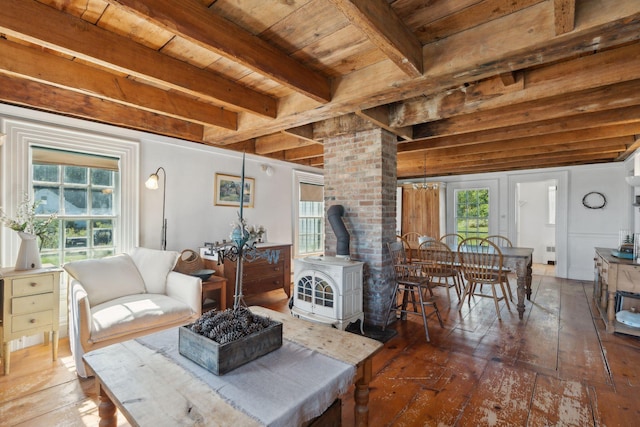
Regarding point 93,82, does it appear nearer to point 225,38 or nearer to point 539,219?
point 225,38

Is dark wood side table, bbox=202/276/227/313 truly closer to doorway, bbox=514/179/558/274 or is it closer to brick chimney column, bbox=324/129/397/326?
brick chimney column, bbox=324/129/397/326

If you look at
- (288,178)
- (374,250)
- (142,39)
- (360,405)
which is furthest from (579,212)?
(142,39)

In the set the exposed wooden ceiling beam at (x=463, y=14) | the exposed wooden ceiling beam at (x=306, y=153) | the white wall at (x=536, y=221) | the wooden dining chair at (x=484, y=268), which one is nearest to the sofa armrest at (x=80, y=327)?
the exposed wooden ceiling beam at (x=463, y=14)

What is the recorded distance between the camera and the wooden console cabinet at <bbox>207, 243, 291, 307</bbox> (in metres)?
3.91

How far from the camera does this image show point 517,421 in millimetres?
1870

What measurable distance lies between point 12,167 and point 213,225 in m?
2.16

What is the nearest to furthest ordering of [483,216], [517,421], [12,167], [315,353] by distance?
[315,353] → [517,421] → [12,167] → [483,216]

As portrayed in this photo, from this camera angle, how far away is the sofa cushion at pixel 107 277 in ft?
8.83

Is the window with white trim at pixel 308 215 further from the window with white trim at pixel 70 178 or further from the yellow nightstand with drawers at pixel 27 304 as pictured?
the yellow nightstand with drawers at pixel 27 304

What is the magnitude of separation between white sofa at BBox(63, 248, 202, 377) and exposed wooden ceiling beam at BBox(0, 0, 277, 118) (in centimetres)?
168

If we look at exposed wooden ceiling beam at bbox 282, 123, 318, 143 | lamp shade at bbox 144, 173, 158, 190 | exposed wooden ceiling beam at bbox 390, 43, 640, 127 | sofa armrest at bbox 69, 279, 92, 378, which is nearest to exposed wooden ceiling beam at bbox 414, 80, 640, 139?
exposed wooden ceiling beam at bbox 390, 43, 640, 127

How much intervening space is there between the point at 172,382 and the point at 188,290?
1835 millimetres

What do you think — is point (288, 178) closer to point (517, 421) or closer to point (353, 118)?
point (353, 118)

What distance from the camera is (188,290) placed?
2.93 meters
